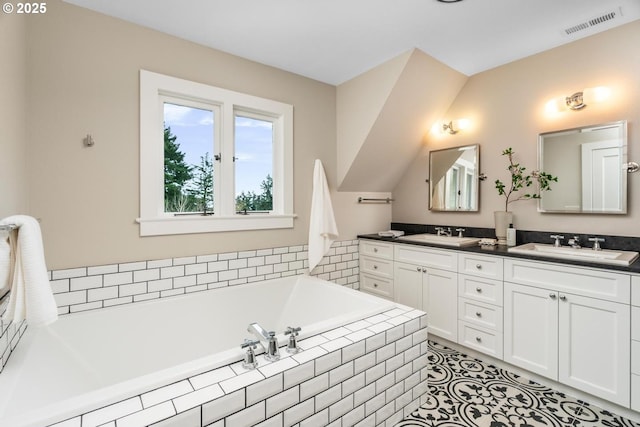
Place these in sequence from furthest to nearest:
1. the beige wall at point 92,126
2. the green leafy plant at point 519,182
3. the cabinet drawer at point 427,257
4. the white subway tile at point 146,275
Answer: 1. the cabinet drawer at point 427,257
2. the green leafy plant at point 519,182
3. the white subway tile at point 146,275
4. the beige wall at point 92,126

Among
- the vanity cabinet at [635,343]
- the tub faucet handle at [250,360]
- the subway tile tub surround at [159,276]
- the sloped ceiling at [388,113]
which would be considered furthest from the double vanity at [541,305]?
the tub faucet handle at [250,360]

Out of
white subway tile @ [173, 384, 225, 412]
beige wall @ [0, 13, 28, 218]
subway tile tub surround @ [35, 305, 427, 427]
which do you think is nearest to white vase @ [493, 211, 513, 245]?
subway tile tub surround @ [35, 305, 427, 427]

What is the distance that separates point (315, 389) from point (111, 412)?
2.49 feet

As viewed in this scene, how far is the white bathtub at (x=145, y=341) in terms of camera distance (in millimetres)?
1133

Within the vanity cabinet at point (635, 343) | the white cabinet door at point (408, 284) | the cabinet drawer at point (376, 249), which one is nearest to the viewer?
the vanity cabinet at point (635, 343)

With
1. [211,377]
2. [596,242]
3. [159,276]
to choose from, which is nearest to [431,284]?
[596,242]

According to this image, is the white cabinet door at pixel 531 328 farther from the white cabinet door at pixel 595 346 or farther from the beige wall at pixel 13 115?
the beige wall at pixel 13 115

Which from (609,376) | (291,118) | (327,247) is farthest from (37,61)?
(609,376)

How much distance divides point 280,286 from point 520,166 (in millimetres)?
2349

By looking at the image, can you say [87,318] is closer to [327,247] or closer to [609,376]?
[327,247]

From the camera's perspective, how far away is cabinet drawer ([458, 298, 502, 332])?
2326 mm

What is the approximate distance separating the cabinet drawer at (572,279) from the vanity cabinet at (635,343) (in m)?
0.02

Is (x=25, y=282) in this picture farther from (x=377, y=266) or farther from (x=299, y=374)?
(x=377, y=266)

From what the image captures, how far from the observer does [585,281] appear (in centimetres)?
191
